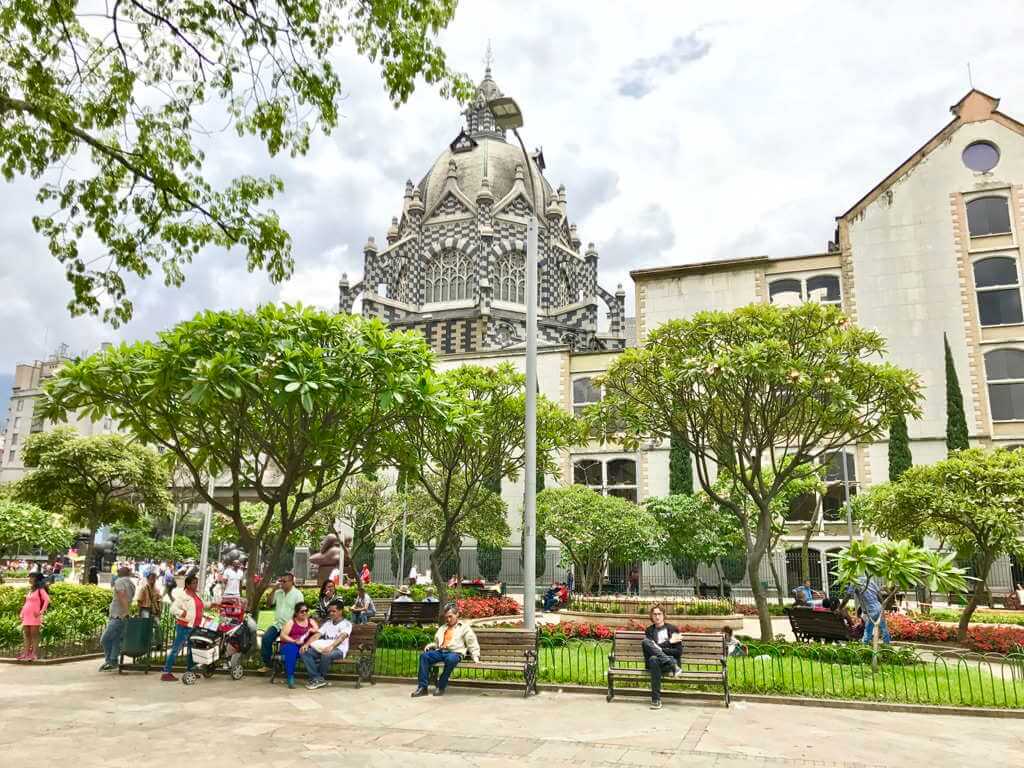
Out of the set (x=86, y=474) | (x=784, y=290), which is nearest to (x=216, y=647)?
(x=86, y=474)

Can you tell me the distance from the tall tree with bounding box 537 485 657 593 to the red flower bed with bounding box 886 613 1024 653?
1138 centimetres

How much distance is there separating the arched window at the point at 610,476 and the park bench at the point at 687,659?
98.5 ft

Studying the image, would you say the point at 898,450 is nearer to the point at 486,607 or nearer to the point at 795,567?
the point at 795,567

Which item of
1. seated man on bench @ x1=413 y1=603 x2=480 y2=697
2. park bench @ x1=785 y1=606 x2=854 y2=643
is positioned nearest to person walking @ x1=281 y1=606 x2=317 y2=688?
seated man on bench @ x1=413 y1=603 x2=480 y2=697

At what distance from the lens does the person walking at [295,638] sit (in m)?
11.4

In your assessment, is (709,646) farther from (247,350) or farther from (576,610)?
(576,610)

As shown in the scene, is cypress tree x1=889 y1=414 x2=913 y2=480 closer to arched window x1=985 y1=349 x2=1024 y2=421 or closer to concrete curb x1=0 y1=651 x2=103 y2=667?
arched window x1=985 y1=349 x2=1024 y2=421

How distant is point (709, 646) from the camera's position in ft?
36.1

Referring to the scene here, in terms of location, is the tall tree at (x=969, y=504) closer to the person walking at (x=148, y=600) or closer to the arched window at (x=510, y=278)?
the person walking at (x=148, y=600)

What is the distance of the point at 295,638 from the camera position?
1152 cm

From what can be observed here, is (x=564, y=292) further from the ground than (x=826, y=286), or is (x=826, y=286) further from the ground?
(x=564, y=292)

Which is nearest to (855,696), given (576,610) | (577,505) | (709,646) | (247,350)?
(709,646)

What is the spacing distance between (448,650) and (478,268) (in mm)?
52115

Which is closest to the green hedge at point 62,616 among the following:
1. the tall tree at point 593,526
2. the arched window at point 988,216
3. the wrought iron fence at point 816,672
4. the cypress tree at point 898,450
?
the wrought iron fence at point 816,672
